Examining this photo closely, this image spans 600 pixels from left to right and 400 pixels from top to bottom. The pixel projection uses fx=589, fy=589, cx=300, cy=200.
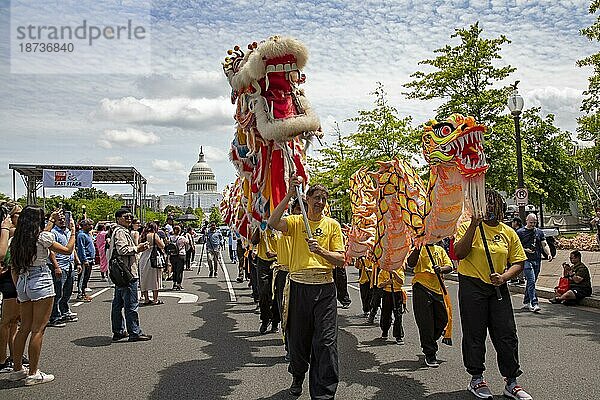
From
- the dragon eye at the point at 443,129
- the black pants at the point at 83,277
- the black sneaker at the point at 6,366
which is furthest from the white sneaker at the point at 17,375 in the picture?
the black pants at the point at 83,277

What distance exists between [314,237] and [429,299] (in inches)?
85.8

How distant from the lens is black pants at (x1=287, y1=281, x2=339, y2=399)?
5.10 meters

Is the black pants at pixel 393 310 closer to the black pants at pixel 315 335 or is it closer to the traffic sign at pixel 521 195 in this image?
the black pants at pixel 315 335

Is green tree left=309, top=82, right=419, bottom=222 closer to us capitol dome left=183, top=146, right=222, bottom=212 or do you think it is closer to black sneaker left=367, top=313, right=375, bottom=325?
black sneaker left=367, top=313, right=375, bottom=325

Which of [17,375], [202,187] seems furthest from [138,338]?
[202,187]

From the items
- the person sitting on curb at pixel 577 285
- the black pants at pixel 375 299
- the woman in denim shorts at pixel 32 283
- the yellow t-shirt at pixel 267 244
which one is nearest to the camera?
the woman in denim shorts at pixel 32 283

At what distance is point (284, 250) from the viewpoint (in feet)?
18.5

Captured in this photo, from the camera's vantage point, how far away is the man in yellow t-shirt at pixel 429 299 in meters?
6.67

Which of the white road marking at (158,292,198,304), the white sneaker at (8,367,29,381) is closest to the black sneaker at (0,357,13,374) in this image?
the white sneaker at (8,367,29,381)

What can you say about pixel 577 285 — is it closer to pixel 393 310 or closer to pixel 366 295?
pixel 366 295

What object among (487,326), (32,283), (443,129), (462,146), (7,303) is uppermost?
(443,129)

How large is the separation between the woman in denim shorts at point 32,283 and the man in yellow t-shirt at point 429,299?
4.00 metres

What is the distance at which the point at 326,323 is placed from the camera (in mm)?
5215

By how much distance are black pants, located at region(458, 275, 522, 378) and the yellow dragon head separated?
103cm
